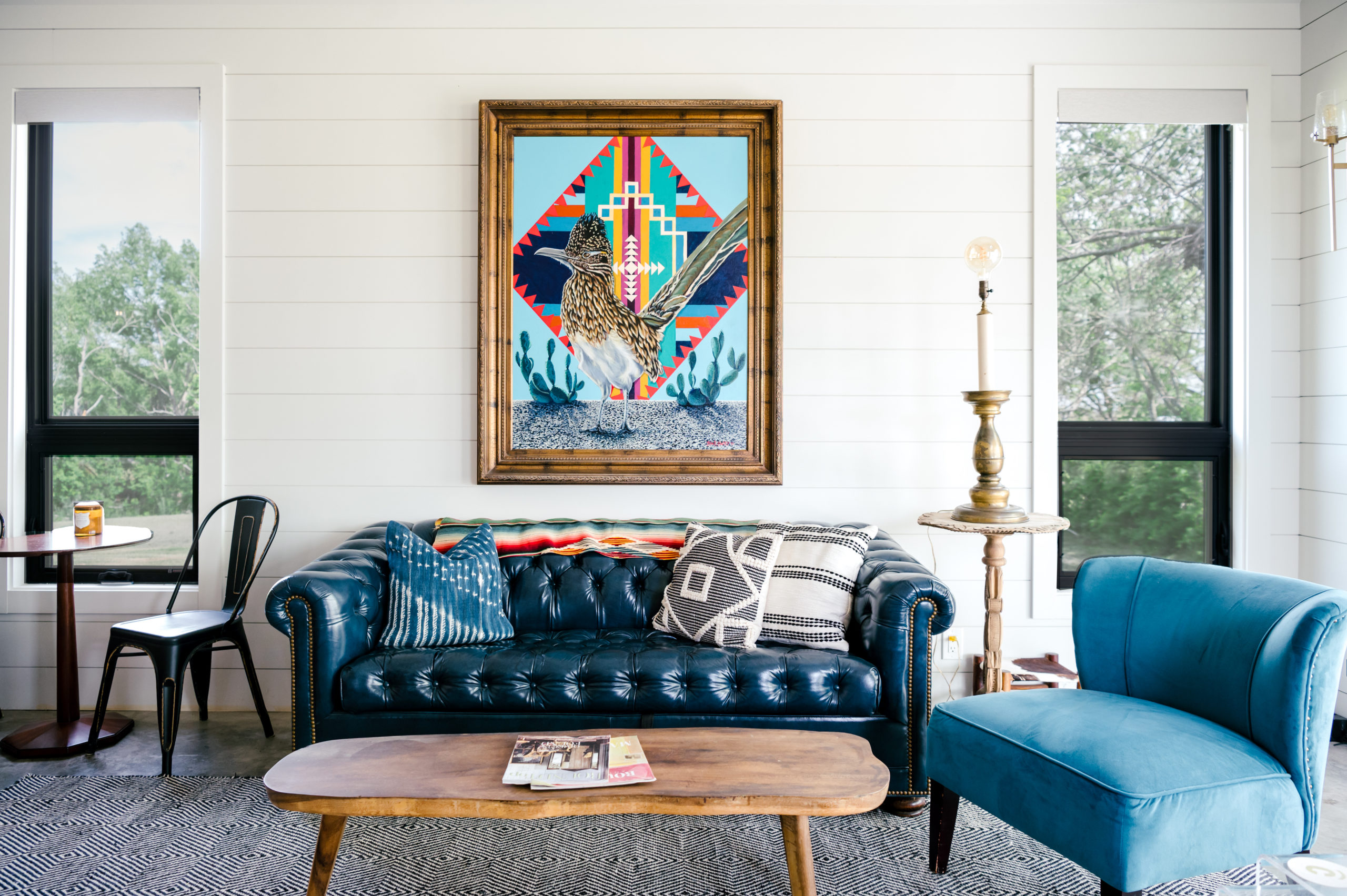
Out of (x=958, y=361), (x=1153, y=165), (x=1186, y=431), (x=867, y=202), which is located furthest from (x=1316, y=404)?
(x=867, y=202)

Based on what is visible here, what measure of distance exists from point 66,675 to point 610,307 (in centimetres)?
250

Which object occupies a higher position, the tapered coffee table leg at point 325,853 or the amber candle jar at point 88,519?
the amber candle jar at point 88,519

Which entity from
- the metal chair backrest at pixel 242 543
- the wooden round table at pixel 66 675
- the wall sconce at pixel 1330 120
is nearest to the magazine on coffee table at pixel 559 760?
the metal chair backrest at pixel 242 543

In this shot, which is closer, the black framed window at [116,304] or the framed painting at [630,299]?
the framed painting at [630,299]

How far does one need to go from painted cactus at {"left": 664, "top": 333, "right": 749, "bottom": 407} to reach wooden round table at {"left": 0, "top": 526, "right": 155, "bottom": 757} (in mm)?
2110

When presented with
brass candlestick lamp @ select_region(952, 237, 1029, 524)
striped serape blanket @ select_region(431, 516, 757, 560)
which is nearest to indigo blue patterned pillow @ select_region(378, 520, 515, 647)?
striped serape blanket @ select_region(431, 516, 757, 560)

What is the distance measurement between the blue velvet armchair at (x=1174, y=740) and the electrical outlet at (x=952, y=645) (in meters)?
1.11

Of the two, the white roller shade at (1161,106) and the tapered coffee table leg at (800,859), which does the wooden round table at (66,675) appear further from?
the white roller shade at (1161,106)

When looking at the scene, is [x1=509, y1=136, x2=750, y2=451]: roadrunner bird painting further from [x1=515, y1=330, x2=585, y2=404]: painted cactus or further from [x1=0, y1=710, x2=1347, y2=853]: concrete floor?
[x1=0, y1=710, x2=1347, y2=853]: concrete floor

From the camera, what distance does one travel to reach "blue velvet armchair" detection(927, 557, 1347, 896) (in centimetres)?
155

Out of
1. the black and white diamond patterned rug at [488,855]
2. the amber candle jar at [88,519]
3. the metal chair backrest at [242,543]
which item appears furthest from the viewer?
the metal chair backrest at [242,543]

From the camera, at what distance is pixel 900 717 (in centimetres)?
229

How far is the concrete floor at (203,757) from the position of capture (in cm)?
250

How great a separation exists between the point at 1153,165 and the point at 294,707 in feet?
13.0
